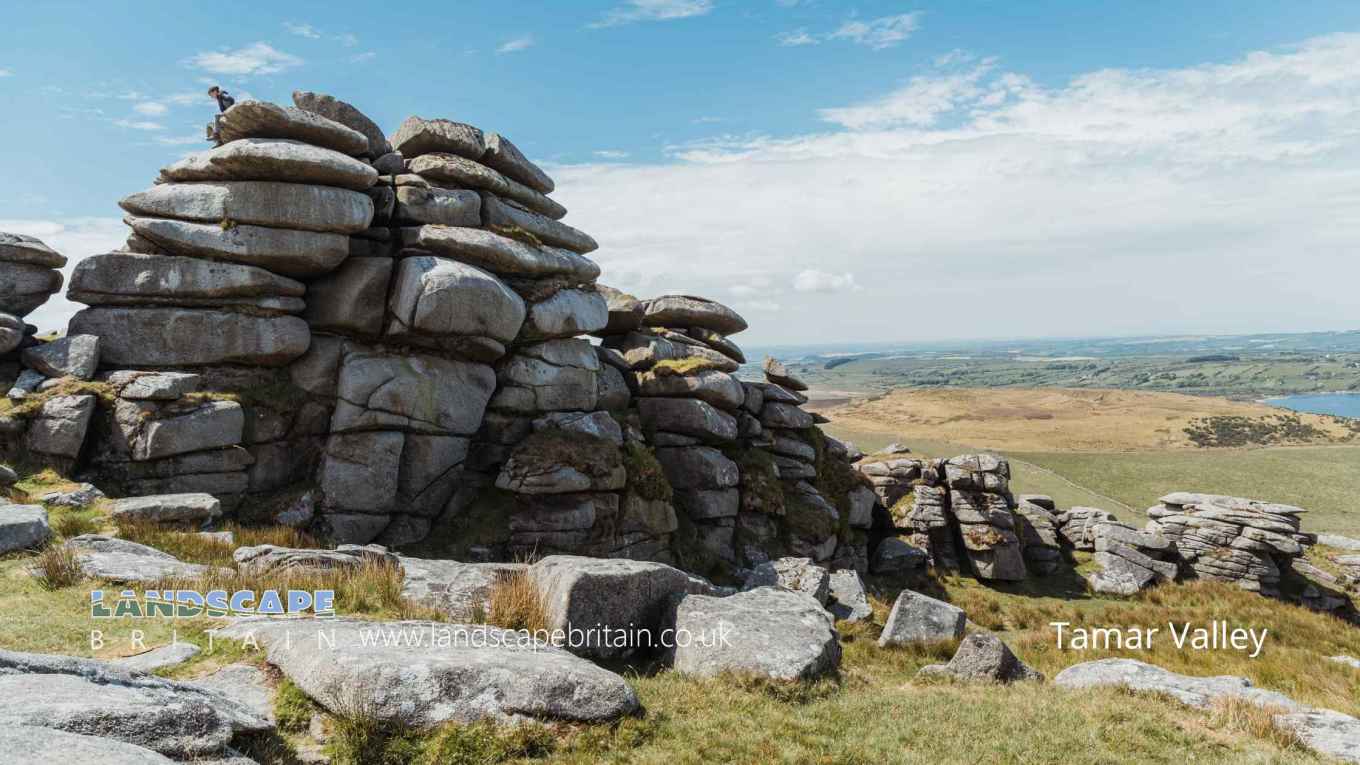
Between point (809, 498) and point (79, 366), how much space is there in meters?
30.3

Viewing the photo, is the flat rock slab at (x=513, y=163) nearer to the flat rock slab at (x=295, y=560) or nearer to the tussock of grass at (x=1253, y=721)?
the flat rock slab at (x=295, y=560)

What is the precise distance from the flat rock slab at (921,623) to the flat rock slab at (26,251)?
31.4 m

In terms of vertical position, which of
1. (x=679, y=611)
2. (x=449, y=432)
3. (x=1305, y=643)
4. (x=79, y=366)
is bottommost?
(x=1305, y=643)

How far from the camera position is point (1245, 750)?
9750mm

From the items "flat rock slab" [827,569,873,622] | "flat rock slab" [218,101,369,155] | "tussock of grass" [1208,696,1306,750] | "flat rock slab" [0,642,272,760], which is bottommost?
"flat rock slab" [827,569,873,622]

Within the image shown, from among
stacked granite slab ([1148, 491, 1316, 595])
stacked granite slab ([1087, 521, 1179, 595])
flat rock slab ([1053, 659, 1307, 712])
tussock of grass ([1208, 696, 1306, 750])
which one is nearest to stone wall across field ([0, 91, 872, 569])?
flat rock slab ([1053, 659, 1307, 712])

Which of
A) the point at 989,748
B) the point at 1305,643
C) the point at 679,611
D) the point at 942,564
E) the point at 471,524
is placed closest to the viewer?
the point at 989,748

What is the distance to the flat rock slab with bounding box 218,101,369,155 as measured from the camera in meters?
24.1

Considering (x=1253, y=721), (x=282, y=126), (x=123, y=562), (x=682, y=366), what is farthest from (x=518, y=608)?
(x=282, y=126)

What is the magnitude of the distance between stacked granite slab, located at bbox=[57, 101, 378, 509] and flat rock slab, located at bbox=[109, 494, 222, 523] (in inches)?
160

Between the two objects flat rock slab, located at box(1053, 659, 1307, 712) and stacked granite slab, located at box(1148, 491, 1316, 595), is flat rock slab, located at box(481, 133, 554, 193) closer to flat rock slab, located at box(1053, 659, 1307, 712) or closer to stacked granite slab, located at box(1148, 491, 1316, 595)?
flat rock slab, located at box(1053, 659, 1307, 712)

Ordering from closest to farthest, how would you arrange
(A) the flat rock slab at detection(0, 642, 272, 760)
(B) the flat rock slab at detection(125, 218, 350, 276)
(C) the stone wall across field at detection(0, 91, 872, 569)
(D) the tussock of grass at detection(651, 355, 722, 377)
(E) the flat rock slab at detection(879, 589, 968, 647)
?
(A) the flat rock slab at detection(0, 642, 272, 760) < (E) the flat rock slab at detection(879, 589, 968, 647) < (C) the stone wall across field at detection(0, 91, 872, 569) < (B) the flat rock slab at detection(125, 218, 350, 276) < (D) the tussock of grass at detection(651, 355, 722, 377)

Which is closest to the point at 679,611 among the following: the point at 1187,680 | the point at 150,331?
the point at 1187,680

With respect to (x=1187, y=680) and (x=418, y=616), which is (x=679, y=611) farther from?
(x=1187, y=680)
